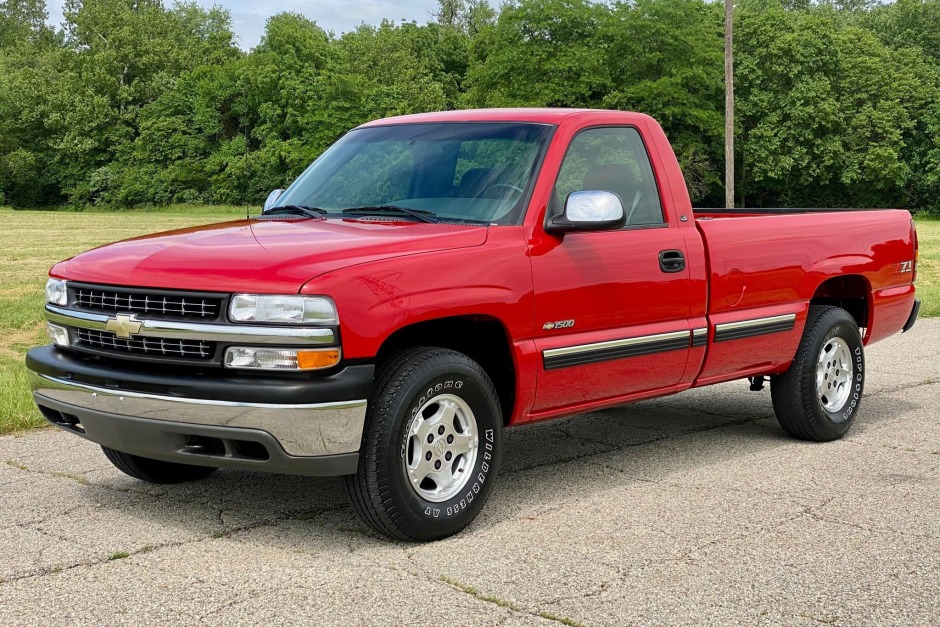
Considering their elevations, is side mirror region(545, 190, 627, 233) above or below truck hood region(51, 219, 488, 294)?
above

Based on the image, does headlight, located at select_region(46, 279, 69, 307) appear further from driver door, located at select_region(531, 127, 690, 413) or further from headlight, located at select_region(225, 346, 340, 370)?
driver door, located at select_region(531, 127, 690, 413)

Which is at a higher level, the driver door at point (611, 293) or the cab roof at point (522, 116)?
the cab roof at point (522, 116)

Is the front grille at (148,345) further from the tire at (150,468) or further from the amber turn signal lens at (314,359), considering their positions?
the tire at (150,468)

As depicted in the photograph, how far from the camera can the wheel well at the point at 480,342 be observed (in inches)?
200

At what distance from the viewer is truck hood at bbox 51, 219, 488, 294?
4500 millimetres

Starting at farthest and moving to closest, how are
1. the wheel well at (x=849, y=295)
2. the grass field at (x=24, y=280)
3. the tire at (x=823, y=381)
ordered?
the grass field at (x=24, y=280)
the wheel well at (x=849, y=295)
the tire at (x=823, y=381)

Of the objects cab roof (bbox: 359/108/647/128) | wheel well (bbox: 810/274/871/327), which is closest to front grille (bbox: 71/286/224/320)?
cab roof (bbox: 359/108/647/128)

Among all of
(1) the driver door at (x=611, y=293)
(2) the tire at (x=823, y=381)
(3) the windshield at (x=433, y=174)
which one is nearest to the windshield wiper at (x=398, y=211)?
(3) the windshield at (x=433, y=174)

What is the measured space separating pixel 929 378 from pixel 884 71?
63.4 metres

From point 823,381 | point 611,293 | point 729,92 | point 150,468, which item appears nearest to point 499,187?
point 611,293

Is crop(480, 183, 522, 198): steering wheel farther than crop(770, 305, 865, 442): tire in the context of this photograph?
No

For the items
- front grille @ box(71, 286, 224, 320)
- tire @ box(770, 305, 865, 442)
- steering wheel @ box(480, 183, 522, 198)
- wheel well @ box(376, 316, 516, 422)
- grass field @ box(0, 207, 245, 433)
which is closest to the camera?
front grille @ box(71, 286, 224, 320)

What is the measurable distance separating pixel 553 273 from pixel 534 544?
1.28 meters

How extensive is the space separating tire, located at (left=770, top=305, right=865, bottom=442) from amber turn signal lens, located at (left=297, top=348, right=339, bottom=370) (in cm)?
358
